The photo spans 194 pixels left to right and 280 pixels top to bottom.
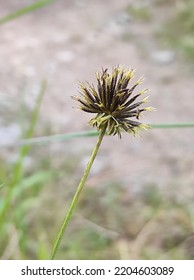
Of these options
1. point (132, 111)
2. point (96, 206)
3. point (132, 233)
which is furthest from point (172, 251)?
point (132, 111)

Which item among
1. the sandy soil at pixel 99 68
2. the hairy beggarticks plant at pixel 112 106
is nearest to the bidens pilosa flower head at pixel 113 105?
the hairy beggarticks plant at pixel 112 106

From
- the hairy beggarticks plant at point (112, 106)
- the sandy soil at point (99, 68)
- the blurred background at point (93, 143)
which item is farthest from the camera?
the sandy soil at point (99, 68)

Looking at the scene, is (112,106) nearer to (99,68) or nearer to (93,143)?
(93,143)

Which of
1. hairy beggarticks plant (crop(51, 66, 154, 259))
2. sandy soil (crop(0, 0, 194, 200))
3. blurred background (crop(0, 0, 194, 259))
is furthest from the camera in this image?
sandy soil (crop(0, 0, 194, 200))

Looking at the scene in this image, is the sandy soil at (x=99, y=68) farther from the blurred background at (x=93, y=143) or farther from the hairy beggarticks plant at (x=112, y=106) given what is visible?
the hairy beggarticks plant at (x=112, y=106)

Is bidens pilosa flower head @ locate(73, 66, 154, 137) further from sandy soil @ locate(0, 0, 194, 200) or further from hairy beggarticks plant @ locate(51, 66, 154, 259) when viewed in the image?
sandy soil @ locate(0, 0, 194, 200)

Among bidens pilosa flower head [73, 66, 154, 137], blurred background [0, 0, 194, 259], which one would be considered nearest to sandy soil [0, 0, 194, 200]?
blurred background [0, 0, 194, 259]
